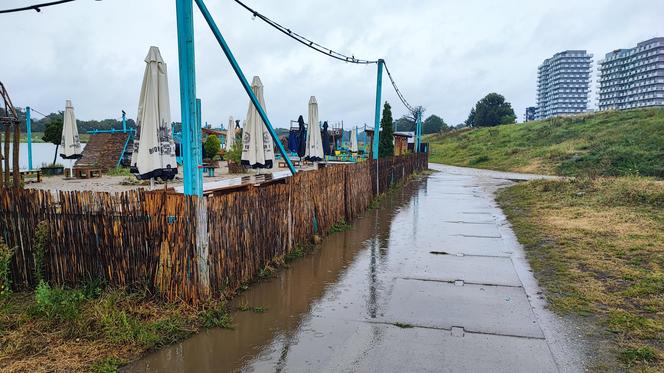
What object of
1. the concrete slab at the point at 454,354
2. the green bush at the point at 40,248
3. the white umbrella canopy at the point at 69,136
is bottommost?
the concrete slab at the point at 454,354

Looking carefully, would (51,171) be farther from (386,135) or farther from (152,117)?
(386,135)

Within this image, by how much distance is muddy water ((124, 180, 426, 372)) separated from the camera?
12.3 feet

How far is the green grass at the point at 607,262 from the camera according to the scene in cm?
420

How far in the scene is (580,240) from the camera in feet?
27.2

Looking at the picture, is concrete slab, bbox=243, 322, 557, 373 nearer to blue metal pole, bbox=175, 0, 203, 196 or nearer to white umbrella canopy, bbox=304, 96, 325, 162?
blue metal pole, bbox=175, 0, 203, 196

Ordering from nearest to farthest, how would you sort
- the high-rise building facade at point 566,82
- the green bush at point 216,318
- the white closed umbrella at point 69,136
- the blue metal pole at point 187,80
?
the green bush at point 216,318 < the blue metal pole at point 187,80 < the white closed umbrella at point 69,136 < the high-rise building facade at point 566,82

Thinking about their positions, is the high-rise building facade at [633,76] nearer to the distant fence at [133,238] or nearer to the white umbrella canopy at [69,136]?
the white umbrella canopy at [69,136]

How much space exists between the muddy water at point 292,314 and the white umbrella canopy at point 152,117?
2.54 metres

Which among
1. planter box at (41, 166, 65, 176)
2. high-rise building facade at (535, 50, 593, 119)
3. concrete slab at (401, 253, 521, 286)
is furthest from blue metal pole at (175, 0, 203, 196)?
high-rise building facade at (535, 50, 593, 119)

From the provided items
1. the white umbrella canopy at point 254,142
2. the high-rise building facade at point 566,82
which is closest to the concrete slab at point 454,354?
the white umbrella canopy at point 254,142

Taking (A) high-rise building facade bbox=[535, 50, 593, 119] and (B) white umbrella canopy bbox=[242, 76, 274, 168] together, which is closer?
(B) white umbrella canopy bbox=[242, 76, 274, 168]

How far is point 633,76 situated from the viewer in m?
122

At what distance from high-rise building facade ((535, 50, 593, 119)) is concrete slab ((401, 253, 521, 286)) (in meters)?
183

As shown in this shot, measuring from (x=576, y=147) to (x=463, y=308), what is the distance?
34331 millimetres
